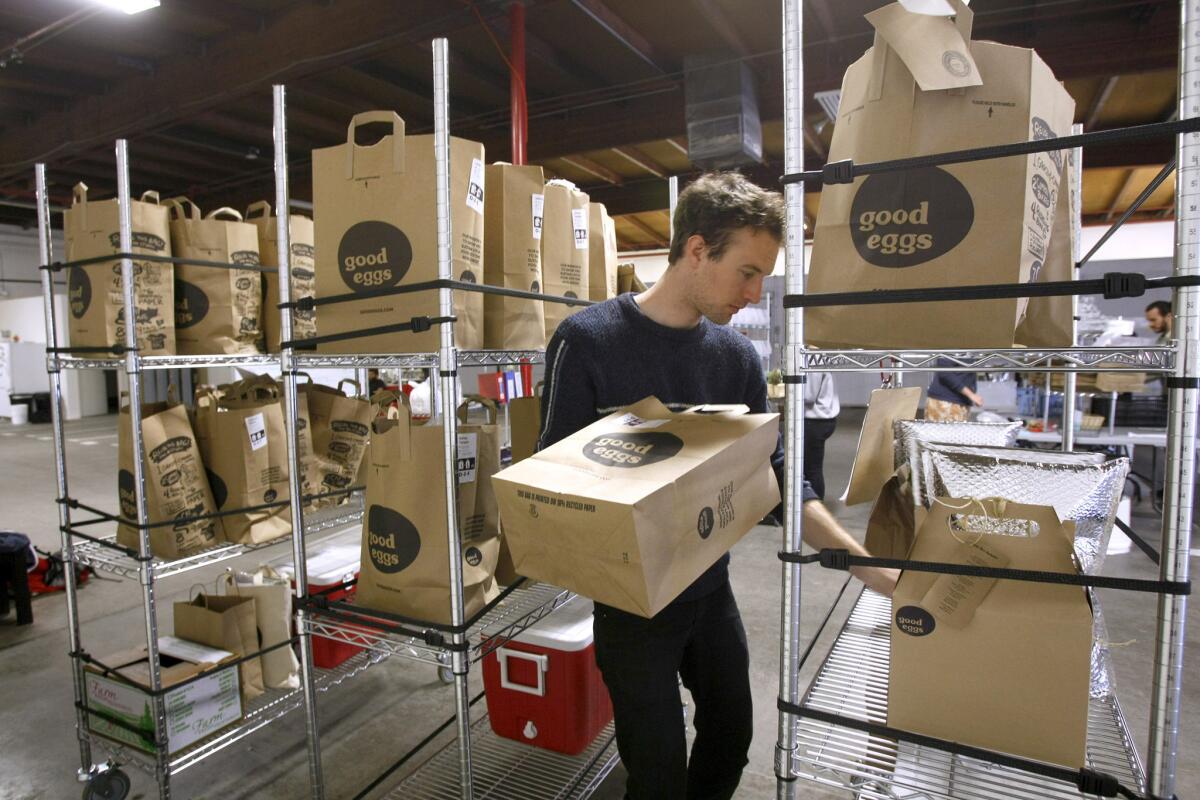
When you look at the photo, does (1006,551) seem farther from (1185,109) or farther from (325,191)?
(325,191)

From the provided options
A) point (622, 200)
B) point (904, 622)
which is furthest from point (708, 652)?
point (622, 200)

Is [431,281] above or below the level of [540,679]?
above

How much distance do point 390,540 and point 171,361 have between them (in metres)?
1.03

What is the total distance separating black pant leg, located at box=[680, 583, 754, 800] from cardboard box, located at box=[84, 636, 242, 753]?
1521 mm

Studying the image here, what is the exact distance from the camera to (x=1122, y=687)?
105 inches

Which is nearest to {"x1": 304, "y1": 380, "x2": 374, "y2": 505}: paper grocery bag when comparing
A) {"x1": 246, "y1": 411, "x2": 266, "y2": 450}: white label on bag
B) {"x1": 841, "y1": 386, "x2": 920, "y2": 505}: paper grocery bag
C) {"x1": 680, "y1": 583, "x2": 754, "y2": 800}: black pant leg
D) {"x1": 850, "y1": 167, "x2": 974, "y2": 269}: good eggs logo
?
{"x1": 246, "y1": 411, "x2": 266, "y2": 450}: white label on bag

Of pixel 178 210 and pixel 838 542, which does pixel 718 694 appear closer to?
pixel 838 542

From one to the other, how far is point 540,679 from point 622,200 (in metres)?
6.61

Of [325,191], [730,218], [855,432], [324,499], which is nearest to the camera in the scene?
[730,218]

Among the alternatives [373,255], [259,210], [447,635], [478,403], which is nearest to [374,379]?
[259,210]

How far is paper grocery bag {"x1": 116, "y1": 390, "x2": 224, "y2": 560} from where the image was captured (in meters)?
2.05

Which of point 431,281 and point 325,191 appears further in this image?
point 325,191

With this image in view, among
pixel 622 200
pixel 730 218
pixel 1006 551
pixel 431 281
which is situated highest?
pixel 622 200

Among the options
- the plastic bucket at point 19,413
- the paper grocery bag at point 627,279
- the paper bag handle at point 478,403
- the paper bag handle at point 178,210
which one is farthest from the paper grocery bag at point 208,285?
the plastic bucket at point 19,413
